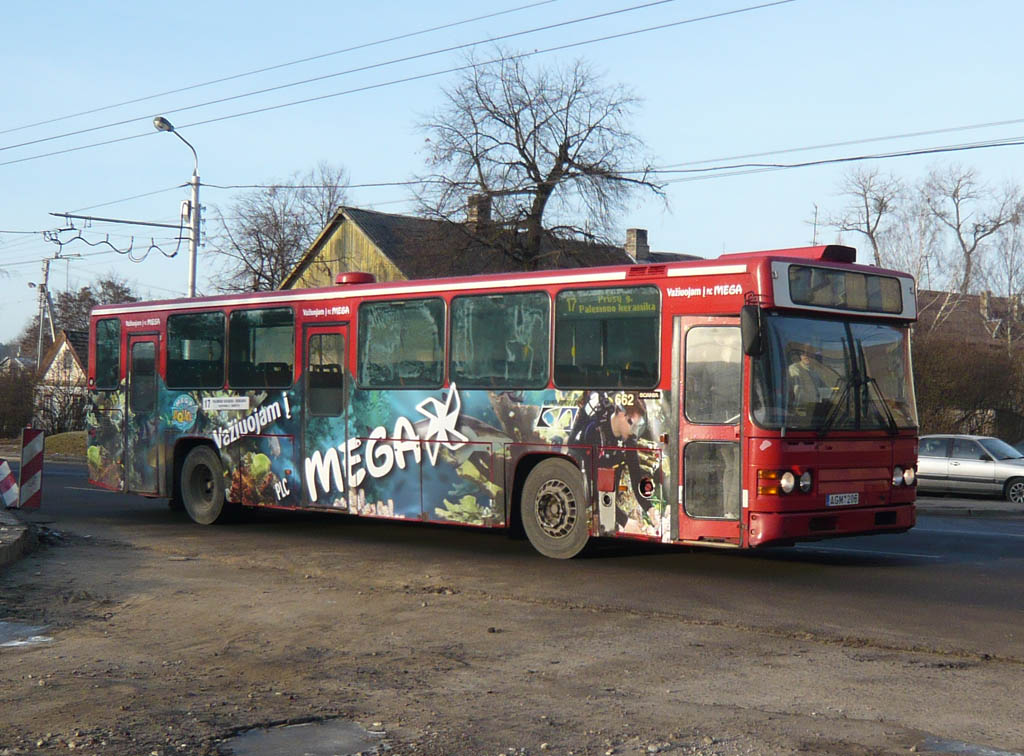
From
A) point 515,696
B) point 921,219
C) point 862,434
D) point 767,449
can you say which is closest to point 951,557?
point 862,434

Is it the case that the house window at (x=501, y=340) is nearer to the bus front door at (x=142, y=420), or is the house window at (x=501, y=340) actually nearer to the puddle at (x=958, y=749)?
the bus front door at (x=142, y=420)

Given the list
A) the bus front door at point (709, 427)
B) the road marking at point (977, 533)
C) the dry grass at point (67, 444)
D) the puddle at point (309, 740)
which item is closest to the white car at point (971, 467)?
the road marking at point (977, 533)

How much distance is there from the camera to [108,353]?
61.1 ft

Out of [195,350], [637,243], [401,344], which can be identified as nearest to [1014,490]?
[401,344]

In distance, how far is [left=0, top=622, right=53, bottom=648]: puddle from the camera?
8664 mm

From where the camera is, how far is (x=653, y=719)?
250 inches

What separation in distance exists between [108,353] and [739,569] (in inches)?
431

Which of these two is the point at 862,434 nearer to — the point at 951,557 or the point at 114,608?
the point at 951,557

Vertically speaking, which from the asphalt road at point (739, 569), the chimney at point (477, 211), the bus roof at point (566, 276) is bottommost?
the asphalt road at point (739, 569)

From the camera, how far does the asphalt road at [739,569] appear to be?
9422mm

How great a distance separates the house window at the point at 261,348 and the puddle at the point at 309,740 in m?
9.77

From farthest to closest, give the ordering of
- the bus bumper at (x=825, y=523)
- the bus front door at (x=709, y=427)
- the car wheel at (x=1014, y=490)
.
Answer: the car wheel at (x=1014, y=490)
the bus front door at (x=709, y=427)
the bus bumper at (x=825, y=523)

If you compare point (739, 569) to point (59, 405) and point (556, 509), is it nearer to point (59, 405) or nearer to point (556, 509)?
point (556, 509)

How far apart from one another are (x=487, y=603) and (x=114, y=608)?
3168mm
